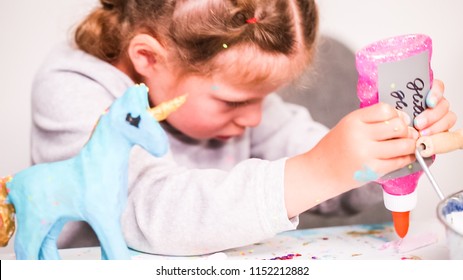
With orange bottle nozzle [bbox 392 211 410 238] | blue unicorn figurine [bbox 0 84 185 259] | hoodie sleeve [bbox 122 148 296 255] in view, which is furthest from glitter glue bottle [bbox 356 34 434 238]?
blue unicorn figurine [bbox 0 84 185 259]

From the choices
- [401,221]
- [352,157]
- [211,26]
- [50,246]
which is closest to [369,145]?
[352,157]

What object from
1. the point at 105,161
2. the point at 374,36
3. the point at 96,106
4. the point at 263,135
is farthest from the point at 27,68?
the point at 374,36

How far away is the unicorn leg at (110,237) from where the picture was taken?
688 millimetres

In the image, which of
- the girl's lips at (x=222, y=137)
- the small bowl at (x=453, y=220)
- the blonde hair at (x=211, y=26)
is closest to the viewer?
the small bowl at (x=453, y=220)

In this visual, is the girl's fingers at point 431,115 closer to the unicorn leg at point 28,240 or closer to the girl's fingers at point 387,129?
the girl's fingers at point 387,129

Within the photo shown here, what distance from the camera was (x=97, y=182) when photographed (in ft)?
2.23

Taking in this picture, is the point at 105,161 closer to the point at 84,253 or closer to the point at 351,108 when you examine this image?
the point at 84,253

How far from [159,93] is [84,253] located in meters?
0.24

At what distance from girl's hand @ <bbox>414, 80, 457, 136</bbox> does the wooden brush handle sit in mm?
11

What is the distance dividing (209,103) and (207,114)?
0.06ft

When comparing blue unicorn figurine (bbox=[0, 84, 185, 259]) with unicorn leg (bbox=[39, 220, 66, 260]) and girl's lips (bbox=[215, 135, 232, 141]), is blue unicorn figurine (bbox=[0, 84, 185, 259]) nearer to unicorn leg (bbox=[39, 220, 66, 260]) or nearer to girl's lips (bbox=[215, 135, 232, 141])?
unicorn leg (bbox=[39, 220, 66, 260])

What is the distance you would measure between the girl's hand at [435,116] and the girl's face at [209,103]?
206mm

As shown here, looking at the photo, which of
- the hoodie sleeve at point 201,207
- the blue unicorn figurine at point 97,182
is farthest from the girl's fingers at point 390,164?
the blue unicorn figurine at point 97,182

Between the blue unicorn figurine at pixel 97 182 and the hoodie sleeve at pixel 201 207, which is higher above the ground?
the blue unicorn figurine at pixel 97 182
